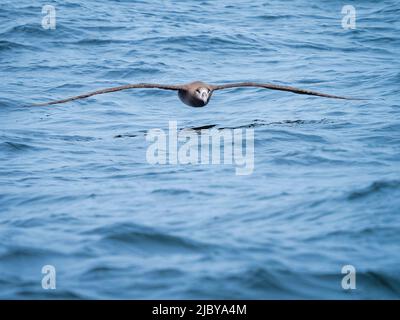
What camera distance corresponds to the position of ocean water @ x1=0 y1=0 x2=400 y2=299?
10.7 m

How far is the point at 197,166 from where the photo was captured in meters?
15.8

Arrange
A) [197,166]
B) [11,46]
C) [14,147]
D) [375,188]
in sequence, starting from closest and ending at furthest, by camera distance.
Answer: [375,188]
[197,166]
[14,147]
[11,46]

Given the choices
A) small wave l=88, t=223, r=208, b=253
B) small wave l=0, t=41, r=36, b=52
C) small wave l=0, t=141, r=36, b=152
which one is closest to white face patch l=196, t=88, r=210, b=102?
small wave l=0, t=141, r=36, b=152

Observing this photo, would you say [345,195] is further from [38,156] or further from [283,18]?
[283,18]

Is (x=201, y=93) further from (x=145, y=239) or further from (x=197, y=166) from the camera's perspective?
(x=145, y=239)

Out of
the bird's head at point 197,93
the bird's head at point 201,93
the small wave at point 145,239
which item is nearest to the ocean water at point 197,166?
the small wave at point 145,239

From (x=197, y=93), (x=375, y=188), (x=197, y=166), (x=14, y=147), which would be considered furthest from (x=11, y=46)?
(x=375, y=188)

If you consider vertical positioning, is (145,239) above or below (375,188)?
below

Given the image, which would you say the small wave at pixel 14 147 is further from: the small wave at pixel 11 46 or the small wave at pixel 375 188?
the small wave at pixel 11 46

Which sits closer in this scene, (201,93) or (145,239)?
(145,239)

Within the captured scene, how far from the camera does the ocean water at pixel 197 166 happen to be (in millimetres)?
10695

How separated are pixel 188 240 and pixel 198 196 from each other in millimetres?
2156

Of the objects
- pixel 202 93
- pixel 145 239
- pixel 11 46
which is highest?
pixel 11 46

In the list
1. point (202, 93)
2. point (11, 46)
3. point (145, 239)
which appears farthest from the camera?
→ point (11, 46)
